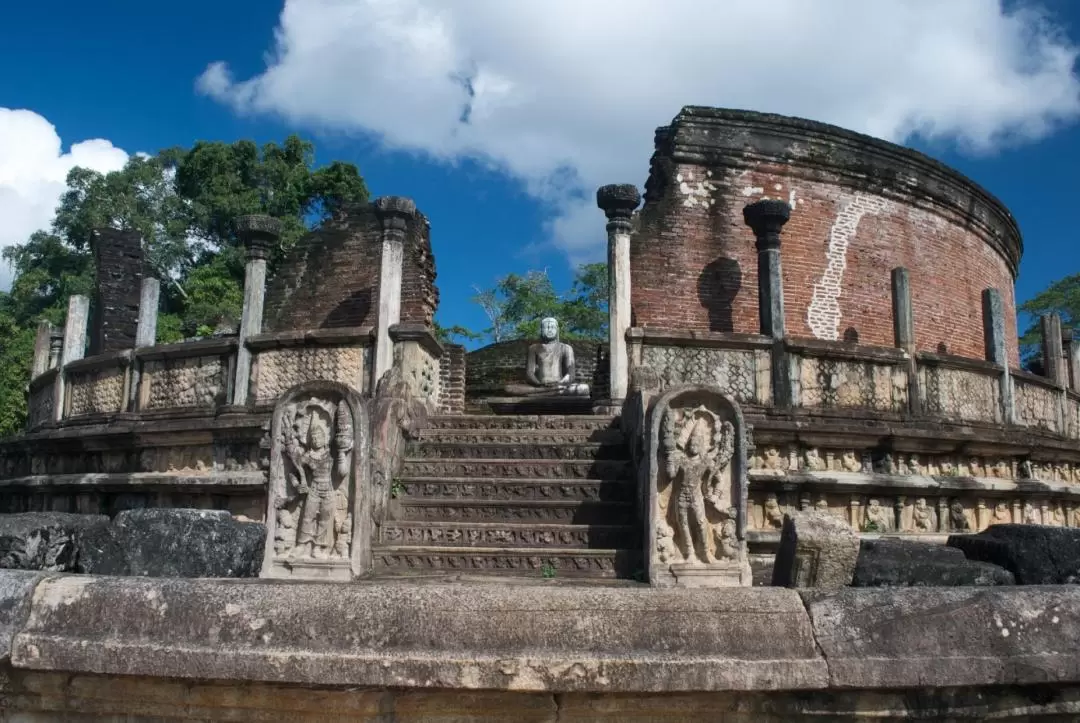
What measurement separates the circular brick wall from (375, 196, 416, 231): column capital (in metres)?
4.58

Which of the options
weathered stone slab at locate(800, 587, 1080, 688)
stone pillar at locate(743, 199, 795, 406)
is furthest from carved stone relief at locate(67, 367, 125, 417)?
weathered stone slab at locate(800, 587, 1080, 688)

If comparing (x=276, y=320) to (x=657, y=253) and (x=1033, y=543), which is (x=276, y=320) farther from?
(x=1033, y=543)

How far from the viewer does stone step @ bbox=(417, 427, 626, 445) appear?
840cm

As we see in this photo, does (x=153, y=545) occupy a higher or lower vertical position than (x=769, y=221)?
lower

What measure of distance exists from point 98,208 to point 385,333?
1086 inches

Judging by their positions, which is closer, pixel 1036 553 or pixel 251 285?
pixel 1036 553

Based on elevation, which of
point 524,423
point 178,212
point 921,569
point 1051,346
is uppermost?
point 178,212

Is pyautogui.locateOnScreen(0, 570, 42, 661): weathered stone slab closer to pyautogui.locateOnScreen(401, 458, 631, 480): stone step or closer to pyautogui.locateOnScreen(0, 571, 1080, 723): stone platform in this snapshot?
pyautogui.locateOnScreen(0, 571, 1080, 723): stone platform

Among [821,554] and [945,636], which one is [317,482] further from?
[945,636]

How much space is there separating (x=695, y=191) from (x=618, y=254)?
396 centimetres

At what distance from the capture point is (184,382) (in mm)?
10367

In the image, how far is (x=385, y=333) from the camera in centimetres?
931

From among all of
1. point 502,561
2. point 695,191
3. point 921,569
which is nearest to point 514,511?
point 502,561

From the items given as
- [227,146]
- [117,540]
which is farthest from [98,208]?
[117,540]
